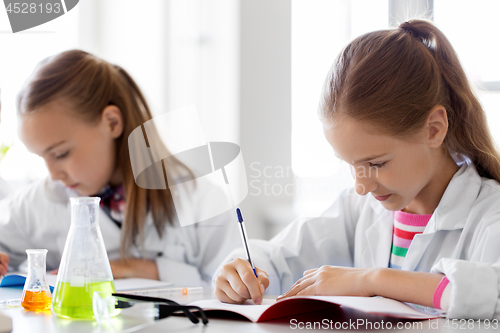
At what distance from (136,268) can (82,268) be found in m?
0.52

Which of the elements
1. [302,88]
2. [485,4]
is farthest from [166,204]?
[485,4]

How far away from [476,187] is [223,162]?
658 mm

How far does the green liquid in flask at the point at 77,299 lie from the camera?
0.53m

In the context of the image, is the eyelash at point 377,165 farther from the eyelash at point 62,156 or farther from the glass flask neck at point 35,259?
the eyelash at point 62,156

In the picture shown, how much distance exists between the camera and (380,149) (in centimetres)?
75

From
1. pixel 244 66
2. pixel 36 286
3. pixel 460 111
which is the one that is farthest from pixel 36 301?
pixel 244 66

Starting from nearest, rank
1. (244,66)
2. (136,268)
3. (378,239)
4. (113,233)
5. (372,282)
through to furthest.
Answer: (372,282), (378,239), (136,268), (113,233), (244,66)

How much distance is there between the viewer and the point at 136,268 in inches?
41.1

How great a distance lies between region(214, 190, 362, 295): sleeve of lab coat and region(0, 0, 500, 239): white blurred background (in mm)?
360

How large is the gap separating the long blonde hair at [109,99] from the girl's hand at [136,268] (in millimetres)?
65

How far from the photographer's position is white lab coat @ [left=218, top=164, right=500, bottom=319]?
54 centimetres

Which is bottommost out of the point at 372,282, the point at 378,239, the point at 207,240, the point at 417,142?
the point at 207,240

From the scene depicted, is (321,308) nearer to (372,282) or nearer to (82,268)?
(372,282)

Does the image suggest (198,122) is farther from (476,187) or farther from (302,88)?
(476,187)
